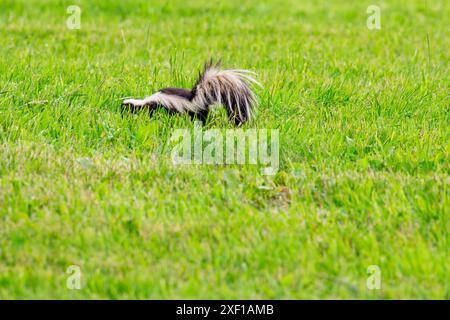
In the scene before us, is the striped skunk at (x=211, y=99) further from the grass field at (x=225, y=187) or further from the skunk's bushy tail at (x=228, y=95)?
the grass field at (x=225, y=187)

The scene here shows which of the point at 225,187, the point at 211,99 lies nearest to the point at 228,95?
the point at 211,99

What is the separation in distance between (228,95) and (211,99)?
13 cm

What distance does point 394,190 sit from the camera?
4.96 metres

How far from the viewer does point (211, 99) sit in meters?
6.06

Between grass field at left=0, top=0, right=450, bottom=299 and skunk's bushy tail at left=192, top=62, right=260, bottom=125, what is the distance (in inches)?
4.6

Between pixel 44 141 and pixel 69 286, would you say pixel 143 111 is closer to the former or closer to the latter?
pixel 44 141

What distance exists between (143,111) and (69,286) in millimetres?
2187

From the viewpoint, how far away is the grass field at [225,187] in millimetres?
4160

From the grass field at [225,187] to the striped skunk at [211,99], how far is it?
0.11m

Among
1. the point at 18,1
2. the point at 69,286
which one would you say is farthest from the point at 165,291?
the point at 18,1

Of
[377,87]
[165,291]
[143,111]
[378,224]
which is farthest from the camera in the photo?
[377,87]

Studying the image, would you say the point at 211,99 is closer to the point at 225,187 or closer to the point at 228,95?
the point at 228,95

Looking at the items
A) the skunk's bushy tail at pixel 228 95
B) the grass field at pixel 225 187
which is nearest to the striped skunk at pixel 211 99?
the skunk's bushy tail at pixel 228 95

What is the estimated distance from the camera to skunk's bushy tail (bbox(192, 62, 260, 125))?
602cm
